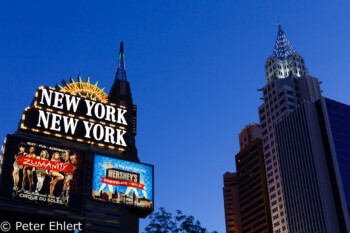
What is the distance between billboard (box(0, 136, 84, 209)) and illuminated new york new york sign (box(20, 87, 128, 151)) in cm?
377

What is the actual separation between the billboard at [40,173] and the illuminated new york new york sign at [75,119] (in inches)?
148

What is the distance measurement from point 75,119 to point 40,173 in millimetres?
11106

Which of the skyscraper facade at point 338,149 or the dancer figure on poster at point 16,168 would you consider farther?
the skyscraper facade at point 338,149

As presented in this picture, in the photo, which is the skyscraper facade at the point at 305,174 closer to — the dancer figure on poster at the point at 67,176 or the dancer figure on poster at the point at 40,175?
the dancer figure on poster at the point at 67,176

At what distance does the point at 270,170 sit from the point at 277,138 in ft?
45.8

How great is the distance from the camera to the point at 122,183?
6338cm

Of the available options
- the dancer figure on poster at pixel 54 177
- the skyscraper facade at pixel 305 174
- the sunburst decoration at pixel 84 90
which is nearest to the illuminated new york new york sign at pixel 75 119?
the sunburst decoration at pixel 84 90

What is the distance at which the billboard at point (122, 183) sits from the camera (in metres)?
61.9

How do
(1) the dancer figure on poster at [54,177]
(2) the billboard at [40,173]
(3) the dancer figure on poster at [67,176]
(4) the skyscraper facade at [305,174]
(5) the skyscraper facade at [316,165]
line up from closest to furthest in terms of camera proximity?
(2) the billboard at [40,173] → (1) the dancer figure on poster at [54,177] → (3) the dancer figure on poster at [67,176] → (5) the skyscraper facade at [316,165] → (4) the skyscraper facade at [305,174]

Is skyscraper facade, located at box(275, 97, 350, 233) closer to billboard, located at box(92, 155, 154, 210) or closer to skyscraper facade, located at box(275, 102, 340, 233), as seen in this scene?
skyscraper facade, located at box(275, 102, 340, 233)

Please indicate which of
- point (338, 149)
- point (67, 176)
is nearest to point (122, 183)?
point (67, 176)

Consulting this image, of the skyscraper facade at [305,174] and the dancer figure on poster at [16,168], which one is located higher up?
the skyscraper facade at [305,174]

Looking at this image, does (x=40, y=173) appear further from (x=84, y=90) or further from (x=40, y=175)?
(x=84, y=90)

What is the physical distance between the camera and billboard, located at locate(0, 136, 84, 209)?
56.2 m
